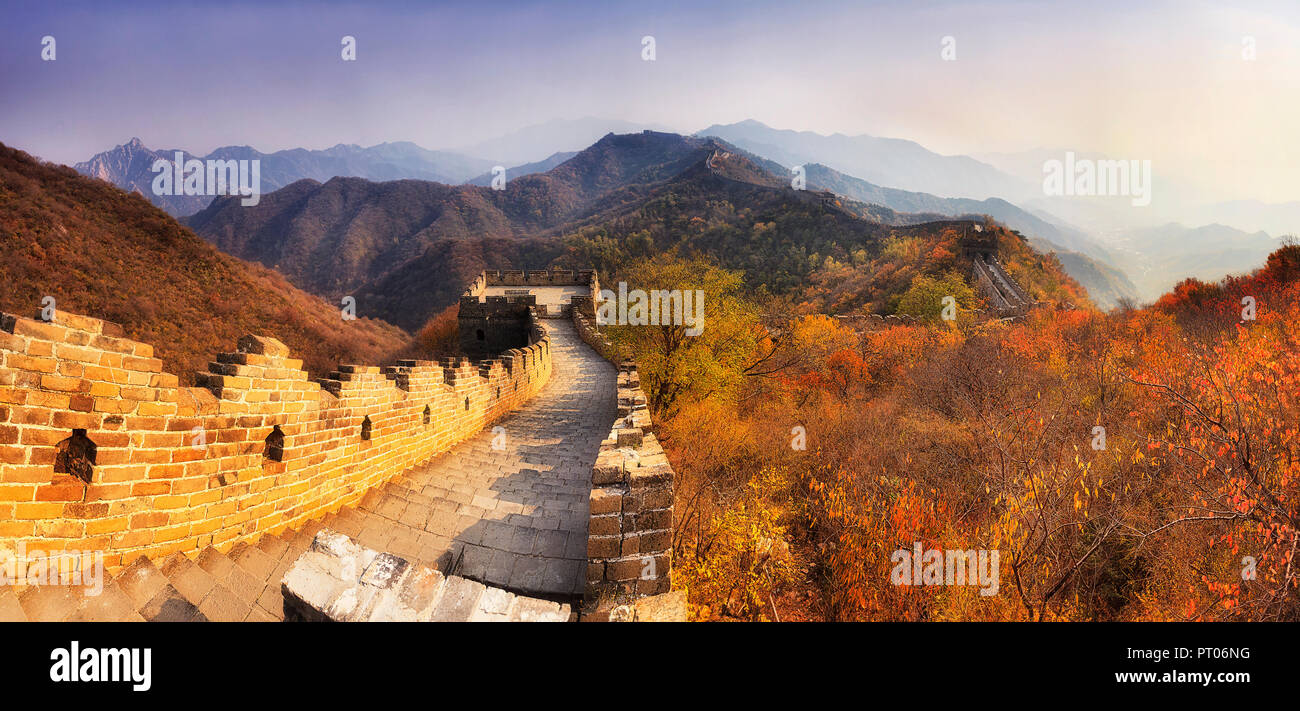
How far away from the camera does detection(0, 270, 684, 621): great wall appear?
2184mm

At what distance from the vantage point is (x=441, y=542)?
13.1ft

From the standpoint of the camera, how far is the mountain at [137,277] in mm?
20406

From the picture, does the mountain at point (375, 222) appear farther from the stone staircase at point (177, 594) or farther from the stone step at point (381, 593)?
the stone step at point (381, 593)

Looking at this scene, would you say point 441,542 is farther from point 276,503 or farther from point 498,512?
point 276,503

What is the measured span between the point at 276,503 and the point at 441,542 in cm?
133

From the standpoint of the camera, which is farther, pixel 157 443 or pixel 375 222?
pixel 375 222

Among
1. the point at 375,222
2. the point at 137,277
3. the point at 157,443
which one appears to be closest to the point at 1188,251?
the point at 157,443

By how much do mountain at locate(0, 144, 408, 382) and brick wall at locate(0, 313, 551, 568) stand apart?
2285 centimetres

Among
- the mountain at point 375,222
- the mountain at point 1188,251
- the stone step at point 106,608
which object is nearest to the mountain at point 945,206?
the mountain at point 1188,251

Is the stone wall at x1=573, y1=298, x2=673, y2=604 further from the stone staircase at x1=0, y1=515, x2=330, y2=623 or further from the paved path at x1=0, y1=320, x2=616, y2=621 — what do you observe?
the stone staircase at x1=0, y1=515, x2=330, y2=623
